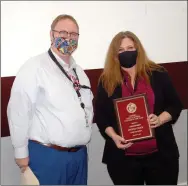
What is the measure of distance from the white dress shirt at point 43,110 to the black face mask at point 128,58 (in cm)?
38

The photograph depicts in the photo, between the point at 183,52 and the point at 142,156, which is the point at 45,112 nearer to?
the point at 142,156

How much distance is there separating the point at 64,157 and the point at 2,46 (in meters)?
0.94

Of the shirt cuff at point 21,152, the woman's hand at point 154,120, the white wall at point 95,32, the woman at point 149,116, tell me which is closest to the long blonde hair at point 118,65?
the woman at point 149,116

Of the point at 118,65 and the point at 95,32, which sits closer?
the point at 118,65

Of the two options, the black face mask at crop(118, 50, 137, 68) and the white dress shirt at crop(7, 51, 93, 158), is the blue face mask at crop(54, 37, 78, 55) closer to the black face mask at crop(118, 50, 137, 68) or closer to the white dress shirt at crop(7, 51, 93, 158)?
the white dress shirt at crop(7, 51, 93, 158)

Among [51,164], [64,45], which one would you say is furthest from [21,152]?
[64,45]

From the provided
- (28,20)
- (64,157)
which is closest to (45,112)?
(64,157)

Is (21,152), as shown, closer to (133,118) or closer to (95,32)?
(133,118)

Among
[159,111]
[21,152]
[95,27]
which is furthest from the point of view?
[95,27]

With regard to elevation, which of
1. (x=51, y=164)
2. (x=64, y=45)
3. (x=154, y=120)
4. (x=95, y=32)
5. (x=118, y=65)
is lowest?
(x=51, y=164)

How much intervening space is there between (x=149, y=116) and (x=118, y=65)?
1.30ft

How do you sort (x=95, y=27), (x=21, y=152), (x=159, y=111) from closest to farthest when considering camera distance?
(x=21, y=152) → (x=159, y=111) → (x=95, y=27)

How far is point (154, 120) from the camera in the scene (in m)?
1.73

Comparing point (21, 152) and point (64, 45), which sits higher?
point (64, 45)
